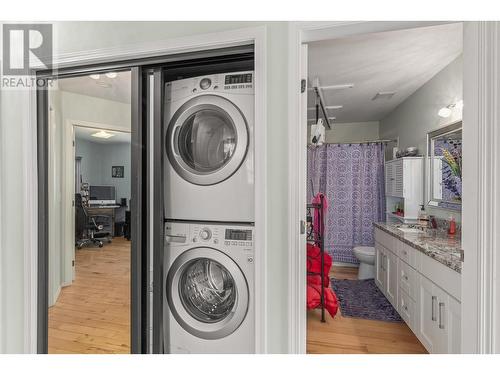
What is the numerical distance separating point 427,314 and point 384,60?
7.13 ft

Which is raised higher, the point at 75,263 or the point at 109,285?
the point at 75,263

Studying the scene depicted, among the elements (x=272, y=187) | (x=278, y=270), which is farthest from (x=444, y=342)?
(x=272, y=187)

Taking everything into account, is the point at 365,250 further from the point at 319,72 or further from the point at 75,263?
the point at 75,263

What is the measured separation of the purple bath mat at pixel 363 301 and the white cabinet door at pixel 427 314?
577 millimetres

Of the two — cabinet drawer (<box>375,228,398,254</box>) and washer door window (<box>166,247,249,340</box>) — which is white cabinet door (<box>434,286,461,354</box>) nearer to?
cabinet drawer (<box>375,228,398,254</box>)

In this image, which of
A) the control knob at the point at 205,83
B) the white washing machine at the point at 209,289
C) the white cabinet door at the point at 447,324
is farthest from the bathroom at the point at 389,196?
the control knob at the point at 205,83

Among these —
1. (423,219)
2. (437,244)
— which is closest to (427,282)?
(437,244)

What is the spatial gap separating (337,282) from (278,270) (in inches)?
108

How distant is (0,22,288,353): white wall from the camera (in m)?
1.32

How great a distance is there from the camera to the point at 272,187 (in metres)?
1.34

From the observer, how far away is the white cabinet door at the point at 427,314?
1928 millimetres

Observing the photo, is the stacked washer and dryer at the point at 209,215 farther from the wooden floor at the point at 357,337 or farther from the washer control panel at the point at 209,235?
the wooden floor at the point at 357,337

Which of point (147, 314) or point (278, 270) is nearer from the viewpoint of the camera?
point (278, 270)

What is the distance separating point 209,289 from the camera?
5.69ft
